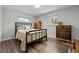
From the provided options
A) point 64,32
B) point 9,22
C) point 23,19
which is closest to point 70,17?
point 64,32

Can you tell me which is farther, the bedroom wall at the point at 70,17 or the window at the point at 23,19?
the window at the point at 23,19

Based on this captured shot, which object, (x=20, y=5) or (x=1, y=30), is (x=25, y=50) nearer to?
(x=1, y=30)

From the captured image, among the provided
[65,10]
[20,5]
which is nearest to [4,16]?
[20,5]

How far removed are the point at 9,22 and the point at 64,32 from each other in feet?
3.57

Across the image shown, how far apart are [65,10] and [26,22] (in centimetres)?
74

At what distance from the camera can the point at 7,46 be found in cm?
129

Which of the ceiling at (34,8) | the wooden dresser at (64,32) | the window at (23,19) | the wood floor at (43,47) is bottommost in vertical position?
the wood floor at (43,47)

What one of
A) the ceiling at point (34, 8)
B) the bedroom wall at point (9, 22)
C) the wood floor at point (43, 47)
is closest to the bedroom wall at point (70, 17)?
the ceiling at point (34, 8)

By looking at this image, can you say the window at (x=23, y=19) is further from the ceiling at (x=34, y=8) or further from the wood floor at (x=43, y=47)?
the wood floor at (x=43, y=47)

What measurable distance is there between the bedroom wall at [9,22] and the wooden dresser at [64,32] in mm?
551

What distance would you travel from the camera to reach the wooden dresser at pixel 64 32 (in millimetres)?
1319

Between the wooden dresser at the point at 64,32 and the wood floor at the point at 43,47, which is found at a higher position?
the wooden dresser at the point at 64,32

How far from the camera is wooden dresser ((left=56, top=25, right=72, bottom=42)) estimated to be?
51.9 inches

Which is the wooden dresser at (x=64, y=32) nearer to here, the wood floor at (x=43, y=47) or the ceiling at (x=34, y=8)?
the wood floor at (x=43, y=47)
